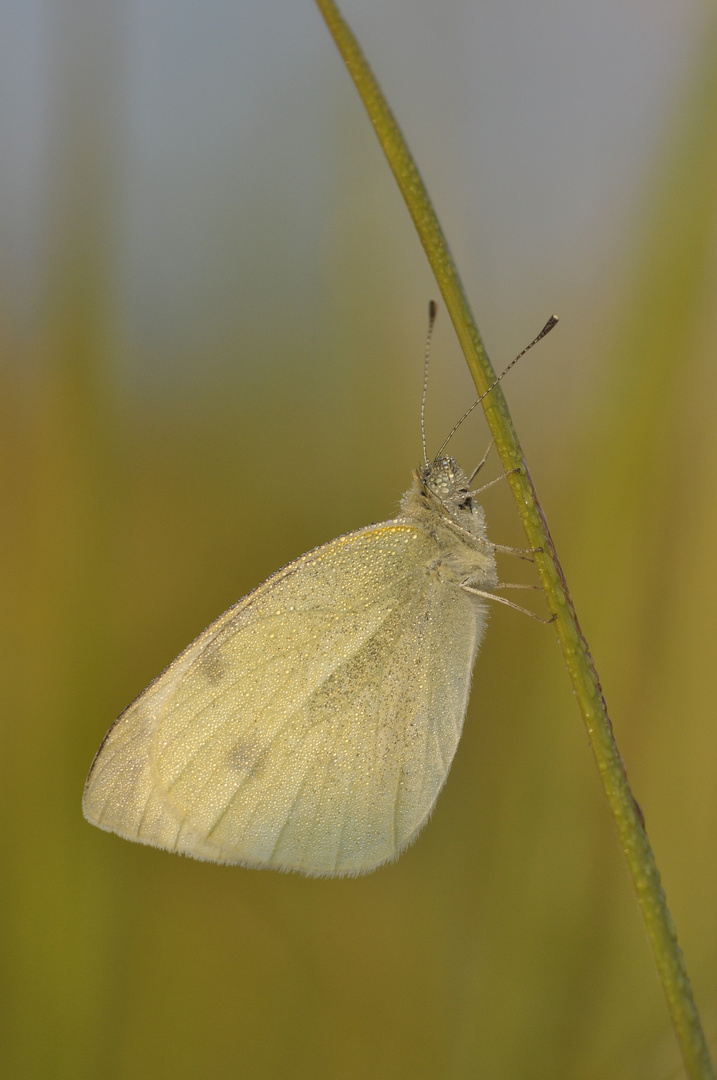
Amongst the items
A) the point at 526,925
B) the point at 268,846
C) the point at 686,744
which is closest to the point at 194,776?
the point at 268,846

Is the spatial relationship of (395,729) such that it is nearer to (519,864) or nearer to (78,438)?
(519,864)

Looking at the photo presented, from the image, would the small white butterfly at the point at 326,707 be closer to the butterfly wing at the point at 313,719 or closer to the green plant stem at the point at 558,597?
the butterfly wing at the point at 313,719

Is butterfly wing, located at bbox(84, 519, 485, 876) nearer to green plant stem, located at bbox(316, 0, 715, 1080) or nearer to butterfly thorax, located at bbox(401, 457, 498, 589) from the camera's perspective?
butterfly thorax, located at bbox(401, 457, 498, 589)

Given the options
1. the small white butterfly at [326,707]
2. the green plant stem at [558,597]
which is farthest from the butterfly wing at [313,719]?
the green plant stem at [558,597]

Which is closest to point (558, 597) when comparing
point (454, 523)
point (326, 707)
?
point (454, 523)

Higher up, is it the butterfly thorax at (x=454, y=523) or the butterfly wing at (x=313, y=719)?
the butterfly thorax at (x=454, y=523)

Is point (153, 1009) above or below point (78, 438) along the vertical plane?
below

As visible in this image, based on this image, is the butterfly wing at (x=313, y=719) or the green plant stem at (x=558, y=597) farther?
the butterfly wing at (x=313, y=719)
